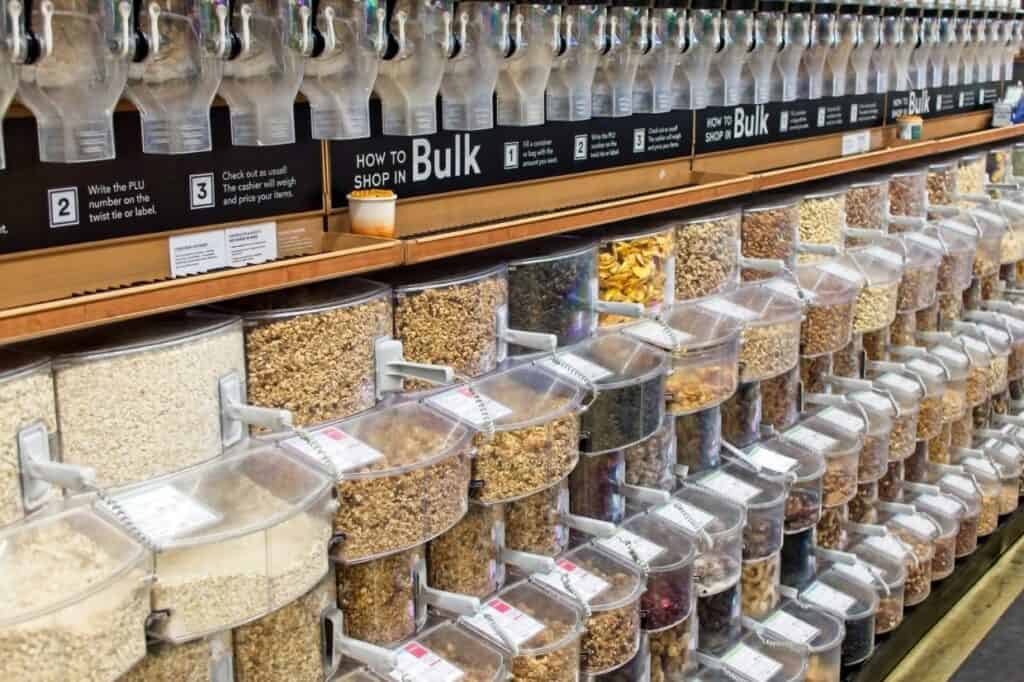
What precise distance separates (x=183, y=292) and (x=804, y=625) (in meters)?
2.14

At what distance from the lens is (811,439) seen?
3.31 metres

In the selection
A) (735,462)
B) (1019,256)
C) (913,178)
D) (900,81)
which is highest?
(900,81)

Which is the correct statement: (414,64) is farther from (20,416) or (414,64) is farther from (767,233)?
(767,233)

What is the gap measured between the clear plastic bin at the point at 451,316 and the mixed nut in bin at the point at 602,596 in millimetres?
461

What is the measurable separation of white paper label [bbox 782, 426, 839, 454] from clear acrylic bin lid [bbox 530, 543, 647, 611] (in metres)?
0.96

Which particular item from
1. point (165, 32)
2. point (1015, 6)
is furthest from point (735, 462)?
point (1015, 6)

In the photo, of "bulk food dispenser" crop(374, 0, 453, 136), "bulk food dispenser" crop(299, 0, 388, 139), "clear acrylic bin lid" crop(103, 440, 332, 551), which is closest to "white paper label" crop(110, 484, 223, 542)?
"clear acrylic bin lid" crop(103, 440, 332, 551)

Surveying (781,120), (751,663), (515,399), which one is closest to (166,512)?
(515,399)

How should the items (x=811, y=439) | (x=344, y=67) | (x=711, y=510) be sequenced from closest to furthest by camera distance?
(x=344, y=67)
(x=711, y=510)
(x=811, y=439)

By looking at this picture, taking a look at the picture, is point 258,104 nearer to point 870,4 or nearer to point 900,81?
point 870,4

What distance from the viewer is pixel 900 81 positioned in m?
3.65

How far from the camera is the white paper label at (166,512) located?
1.58 m

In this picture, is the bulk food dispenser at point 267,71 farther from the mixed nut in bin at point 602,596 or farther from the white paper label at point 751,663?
the white paper label at point 751,663

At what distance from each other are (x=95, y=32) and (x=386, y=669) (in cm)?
106
